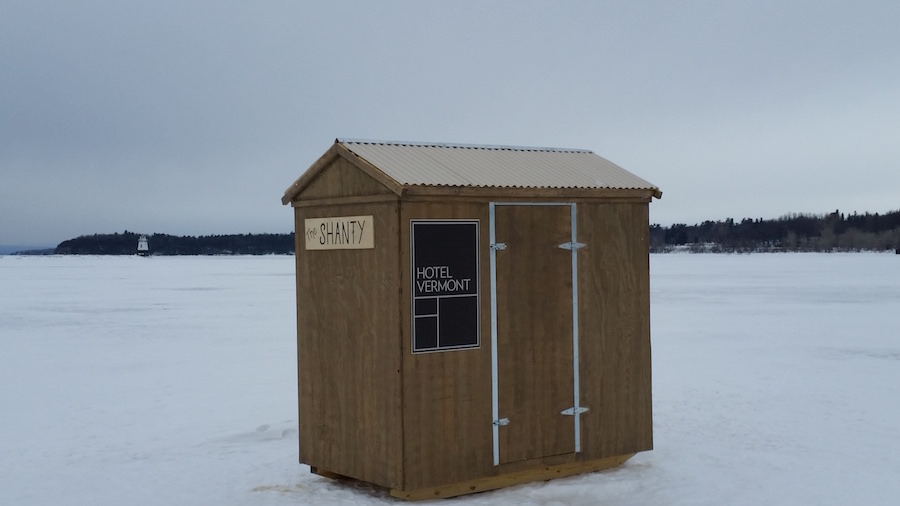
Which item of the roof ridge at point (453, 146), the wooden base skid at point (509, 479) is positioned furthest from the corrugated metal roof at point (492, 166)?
the wooden base skid at point (509, 479)

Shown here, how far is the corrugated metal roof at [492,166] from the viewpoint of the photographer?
6.88 metres

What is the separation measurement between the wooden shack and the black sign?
0.4 inches

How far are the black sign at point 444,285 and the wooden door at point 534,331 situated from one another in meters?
0.24

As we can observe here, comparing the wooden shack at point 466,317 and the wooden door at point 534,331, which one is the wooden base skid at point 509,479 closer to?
the wooden shack at point 466,317

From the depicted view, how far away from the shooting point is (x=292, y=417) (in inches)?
400

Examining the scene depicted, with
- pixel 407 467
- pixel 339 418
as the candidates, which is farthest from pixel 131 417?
pixel 407 467

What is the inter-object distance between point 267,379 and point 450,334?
630cm

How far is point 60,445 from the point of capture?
8906mm

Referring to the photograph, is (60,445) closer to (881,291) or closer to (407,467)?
(407,467)

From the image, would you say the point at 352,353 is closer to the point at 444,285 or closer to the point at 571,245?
the point at 444,285

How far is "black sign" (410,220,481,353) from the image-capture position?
21.9ft

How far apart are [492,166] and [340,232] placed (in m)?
1.34

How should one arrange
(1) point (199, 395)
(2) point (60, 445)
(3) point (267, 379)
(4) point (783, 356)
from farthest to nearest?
(4) point (783, 356) → (3) point (267, 379) → (1) point (199, 395) → (2) point (60, 445)

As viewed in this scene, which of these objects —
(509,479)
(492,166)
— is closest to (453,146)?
(492,166)
